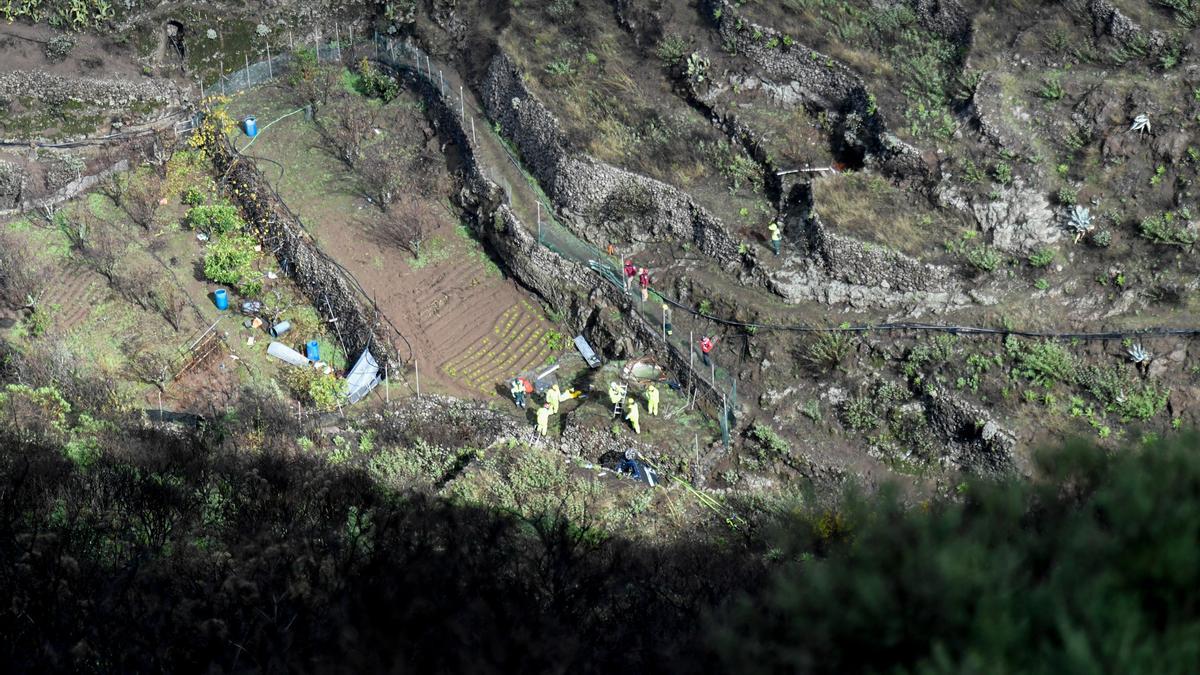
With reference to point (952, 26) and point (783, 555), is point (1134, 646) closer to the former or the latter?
point (783, 555)

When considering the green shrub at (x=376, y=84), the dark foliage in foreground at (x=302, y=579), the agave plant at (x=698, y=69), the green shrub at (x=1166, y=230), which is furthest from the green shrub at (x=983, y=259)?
the green shrub at (x=376, y=84)

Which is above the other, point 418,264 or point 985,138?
point 985,138

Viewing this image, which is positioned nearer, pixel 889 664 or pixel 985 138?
pixel 889 664

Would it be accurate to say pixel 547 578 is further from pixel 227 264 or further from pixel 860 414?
pixel 227 264

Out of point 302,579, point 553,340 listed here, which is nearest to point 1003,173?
point 553,340

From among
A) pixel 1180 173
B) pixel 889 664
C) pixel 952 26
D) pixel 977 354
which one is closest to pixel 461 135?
pixel 952 26

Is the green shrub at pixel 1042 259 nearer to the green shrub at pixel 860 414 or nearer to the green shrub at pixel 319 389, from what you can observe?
the green shrub at pixel 860 414

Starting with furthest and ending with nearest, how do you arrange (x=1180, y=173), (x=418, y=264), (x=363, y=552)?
(x=418, y=264) < (x=1180, y=173) < (x=363, y=552)
